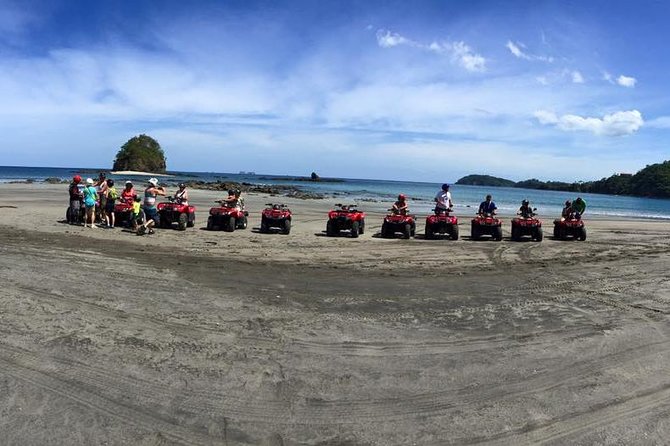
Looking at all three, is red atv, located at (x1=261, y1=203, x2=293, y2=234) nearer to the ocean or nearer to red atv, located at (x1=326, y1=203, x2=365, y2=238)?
red atv, located at (x1=326, y1=203, x2=365, y2=238)

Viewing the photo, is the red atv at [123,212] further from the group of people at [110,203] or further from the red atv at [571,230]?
the red atv at [571,230]

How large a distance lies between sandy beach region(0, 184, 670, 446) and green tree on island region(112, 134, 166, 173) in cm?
11671

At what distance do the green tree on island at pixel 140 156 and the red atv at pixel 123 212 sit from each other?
109667mm

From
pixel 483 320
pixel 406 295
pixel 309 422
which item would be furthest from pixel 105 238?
pixel 309 422

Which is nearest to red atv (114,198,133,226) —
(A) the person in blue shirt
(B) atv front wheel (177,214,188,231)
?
(B) atv front wheel (177,214,188,231)

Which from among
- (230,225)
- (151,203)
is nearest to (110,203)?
(151,203)

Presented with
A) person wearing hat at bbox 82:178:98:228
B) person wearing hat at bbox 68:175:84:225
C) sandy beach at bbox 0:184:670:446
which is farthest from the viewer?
person wearing hat at bbox 68:175:84:225

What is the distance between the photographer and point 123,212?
53.3 feet

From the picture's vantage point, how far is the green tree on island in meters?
119

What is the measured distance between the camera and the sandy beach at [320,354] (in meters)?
4.00

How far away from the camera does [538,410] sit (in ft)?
14.4

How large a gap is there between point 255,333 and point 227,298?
1702 mm

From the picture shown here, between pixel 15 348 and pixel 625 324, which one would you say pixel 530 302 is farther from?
→ pixel 15 348

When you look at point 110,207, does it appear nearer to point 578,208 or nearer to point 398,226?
point 398,226
